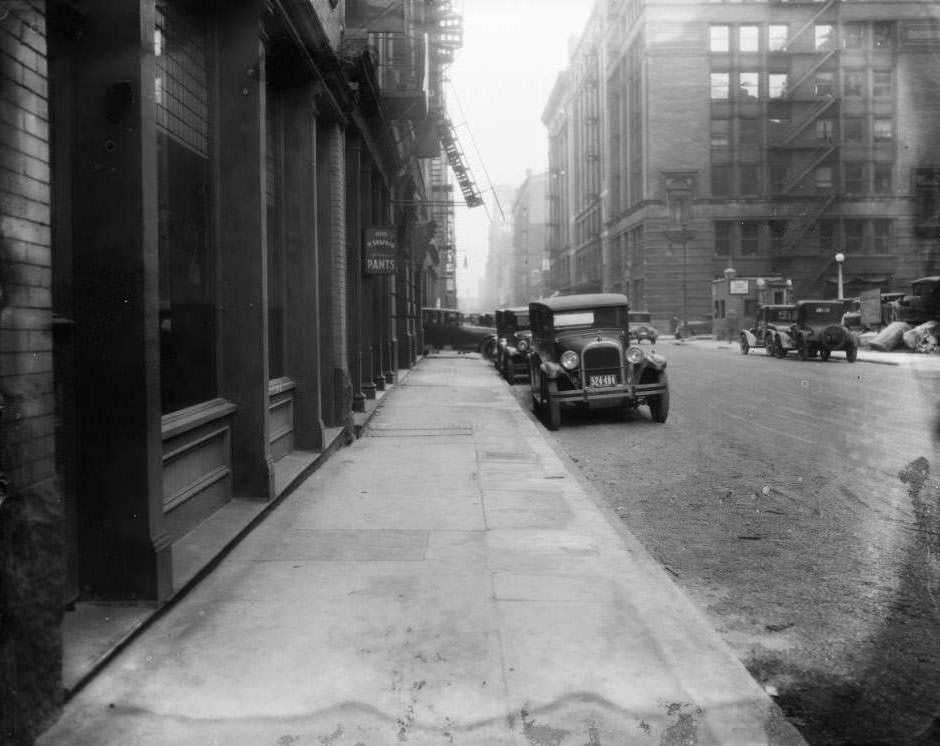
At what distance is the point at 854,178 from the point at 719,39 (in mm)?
12562

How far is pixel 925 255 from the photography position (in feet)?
11.2

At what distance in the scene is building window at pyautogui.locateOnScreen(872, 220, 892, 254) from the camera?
185ft

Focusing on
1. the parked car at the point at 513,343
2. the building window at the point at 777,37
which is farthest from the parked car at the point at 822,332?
the building window at the point at 777,37

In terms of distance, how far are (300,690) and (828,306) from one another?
95.7 feet

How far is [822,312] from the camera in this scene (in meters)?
29.6

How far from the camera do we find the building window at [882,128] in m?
56.4

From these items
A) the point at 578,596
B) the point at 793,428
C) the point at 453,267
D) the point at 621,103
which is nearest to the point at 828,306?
the point at 793,428

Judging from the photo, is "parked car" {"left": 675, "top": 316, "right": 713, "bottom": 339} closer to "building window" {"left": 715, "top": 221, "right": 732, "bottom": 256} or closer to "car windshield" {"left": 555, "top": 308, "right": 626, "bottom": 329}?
"building window" {"left": 715, "top": 221, "right": 732, "bottom": 256}

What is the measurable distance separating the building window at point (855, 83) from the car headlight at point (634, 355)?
4739cm

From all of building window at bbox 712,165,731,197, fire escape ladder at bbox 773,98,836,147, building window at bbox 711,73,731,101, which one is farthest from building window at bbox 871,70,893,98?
building window at bbox 712,165,731,197

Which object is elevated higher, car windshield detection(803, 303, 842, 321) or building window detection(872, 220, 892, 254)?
building window detection(872, 220, 892, 254)

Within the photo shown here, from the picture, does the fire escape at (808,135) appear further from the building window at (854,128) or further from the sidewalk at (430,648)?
the sidewalk at (430,648)

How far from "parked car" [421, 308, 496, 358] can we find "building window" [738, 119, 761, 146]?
29740mm

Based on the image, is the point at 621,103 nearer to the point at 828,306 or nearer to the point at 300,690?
the point at 828,306
